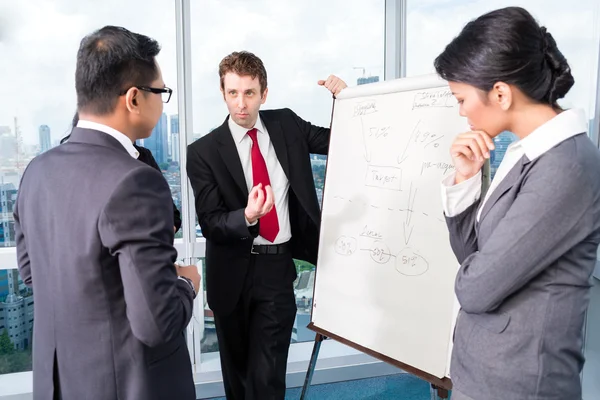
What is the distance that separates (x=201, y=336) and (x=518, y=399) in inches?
81.6

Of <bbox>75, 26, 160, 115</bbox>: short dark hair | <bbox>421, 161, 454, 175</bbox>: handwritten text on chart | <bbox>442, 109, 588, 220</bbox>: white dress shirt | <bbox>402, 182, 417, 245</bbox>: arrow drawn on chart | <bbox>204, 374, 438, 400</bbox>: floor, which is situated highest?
<bbox>75, 26, 160, 115</bbox>: short dark hair

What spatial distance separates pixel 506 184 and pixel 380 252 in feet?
2.44

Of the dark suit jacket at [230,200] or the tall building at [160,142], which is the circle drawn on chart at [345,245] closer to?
the dark suit jacket at [230,200]

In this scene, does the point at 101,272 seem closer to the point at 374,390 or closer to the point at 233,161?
the point at 233,161

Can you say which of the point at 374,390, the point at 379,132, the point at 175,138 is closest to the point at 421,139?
the point at 379,132

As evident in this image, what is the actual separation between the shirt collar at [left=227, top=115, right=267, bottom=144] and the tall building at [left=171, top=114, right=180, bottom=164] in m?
0.60

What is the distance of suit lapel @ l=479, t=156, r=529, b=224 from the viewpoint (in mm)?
959

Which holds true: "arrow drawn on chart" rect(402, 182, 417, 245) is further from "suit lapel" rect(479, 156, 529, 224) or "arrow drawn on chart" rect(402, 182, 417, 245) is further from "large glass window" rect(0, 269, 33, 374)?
"large glass window" rect(0, 269, 33, 374)

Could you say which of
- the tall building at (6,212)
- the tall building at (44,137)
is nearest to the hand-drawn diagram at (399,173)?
the tall building at (44,137)

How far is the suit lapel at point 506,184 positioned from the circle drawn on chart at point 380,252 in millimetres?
638

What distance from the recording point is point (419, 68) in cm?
265

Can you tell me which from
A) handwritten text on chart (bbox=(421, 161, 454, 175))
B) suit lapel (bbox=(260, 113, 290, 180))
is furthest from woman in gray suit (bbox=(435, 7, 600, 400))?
suit lapel (bbox=(260, 113, 290, 180))

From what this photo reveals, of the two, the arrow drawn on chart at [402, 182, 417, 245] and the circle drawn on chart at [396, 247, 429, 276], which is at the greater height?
the arrow drawn on chart at [402, 182, 417, 245]

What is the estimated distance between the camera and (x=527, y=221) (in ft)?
2.90
